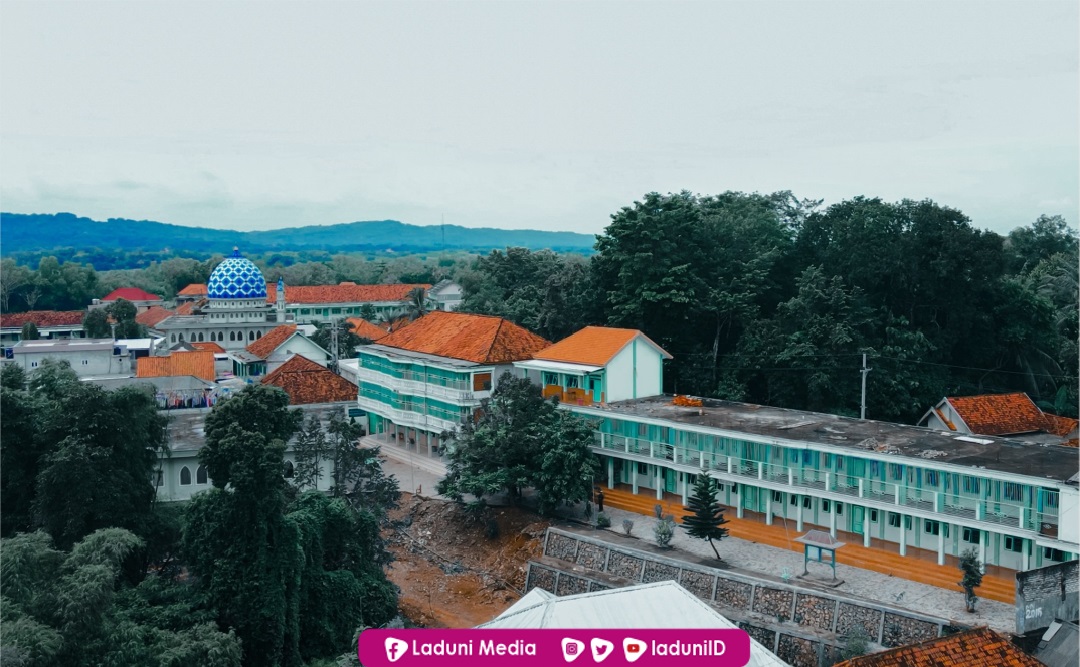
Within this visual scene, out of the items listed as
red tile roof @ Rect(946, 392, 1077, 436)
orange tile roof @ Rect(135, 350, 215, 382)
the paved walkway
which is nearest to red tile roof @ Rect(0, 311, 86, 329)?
orange tile roof @ Rect(135, 350, 215, 382)

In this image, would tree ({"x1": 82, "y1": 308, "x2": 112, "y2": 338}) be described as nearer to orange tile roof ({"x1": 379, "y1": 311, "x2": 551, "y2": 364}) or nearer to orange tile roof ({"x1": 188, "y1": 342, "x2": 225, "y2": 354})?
orange tile roof ({"x1": 188, "y1": 342, "x2": 225, "y2": 354})

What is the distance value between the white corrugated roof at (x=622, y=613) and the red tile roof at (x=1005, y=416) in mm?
17906

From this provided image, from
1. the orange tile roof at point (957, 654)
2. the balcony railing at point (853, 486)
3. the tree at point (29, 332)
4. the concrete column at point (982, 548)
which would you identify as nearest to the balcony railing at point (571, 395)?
the balcony railing at point (853, 486)

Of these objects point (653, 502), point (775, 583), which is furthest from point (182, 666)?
point (653, 502)

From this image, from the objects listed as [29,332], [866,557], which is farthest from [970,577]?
[29,332]

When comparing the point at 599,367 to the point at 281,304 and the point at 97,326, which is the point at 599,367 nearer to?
the point at 281,304

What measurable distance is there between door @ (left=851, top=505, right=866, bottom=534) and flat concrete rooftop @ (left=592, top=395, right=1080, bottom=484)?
1.68m

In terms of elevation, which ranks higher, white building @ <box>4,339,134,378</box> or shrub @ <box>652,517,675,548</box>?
white building @ <box>4,339,134,378</box>

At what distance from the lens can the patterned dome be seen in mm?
62812

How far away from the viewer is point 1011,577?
74.6ft

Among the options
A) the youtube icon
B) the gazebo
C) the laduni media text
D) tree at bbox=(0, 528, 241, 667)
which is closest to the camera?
the laduni media text

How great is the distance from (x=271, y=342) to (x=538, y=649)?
→ 143 feet

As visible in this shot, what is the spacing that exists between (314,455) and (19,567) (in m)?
12.4

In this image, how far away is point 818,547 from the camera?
23531 mm
